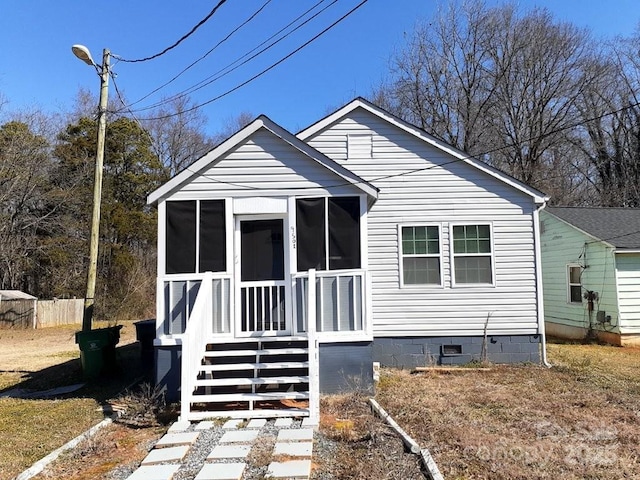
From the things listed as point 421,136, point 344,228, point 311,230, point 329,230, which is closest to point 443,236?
point 421,136

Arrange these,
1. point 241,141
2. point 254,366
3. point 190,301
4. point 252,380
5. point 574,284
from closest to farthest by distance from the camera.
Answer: point 252,380 < point 254,366 < point 190,301 < point 241,141 < point 574,284

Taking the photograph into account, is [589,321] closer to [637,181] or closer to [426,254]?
[426,254]

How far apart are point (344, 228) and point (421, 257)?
276 centimetres

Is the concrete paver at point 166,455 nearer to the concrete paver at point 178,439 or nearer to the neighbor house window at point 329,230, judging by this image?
the concrete paver at point 178,439

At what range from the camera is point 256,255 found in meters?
8.06

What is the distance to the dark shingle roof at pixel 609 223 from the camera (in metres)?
12.2

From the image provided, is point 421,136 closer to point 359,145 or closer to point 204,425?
point 359,145

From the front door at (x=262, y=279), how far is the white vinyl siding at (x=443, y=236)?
2.49 meters

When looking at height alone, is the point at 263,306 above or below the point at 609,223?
below

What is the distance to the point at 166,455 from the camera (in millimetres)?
4695

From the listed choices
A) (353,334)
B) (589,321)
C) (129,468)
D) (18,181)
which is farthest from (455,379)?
(18,181)

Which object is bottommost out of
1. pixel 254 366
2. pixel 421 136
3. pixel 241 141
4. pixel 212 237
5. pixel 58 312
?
pixel 58 312

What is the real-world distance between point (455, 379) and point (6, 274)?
23.6 metres

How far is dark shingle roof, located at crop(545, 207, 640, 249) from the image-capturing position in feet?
40.2
